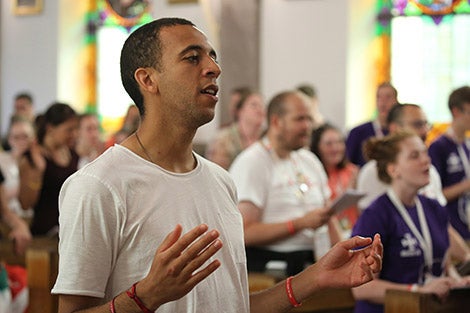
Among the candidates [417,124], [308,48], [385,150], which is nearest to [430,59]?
[308,48]

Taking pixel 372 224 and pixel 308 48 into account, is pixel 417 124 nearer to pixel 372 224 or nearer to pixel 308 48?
pixel 372 224

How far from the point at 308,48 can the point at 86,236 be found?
30.8 feet

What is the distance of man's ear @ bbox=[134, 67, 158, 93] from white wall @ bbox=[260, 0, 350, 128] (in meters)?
8.77

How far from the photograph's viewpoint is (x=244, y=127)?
8711 millimetres

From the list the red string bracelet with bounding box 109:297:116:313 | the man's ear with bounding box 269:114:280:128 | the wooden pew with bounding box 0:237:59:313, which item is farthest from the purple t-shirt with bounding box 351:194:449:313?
the red string bracelet with bounding box 109:297:116:313

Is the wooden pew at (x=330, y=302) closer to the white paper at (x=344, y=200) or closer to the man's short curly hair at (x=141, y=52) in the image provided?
the white paper at (x=344, y=200)

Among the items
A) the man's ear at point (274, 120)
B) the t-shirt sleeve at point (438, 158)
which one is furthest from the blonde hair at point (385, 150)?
the t-shirt sleeve at point (438, 158)

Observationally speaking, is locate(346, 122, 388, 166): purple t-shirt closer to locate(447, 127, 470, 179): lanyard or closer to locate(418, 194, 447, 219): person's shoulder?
locate(447, 127, 470, 179): lanyard

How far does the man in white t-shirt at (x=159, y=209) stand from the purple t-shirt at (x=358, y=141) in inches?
231

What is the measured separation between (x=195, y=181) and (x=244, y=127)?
5918 millimetres

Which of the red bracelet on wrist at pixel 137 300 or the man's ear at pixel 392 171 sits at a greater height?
the man's ear at pixel 392 171

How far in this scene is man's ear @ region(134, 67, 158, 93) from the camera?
9.17 ft

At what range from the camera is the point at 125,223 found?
266 centimetres

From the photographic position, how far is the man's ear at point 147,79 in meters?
2.79
